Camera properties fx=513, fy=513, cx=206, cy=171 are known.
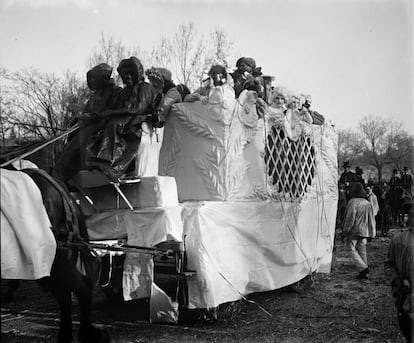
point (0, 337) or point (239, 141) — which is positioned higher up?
point (239, 141)

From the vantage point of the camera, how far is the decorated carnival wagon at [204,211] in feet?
15.8

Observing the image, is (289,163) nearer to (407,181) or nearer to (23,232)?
(23,232)

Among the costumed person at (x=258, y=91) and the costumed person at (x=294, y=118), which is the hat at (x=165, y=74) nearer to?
the costumed person at (x=258, y=91)

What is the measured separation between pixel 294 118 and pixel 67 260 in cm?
372

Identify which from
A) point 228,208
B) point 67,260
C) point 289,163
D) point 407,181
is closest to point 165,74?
point 228,208

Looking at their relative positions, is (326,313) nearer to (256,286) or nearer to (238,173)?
(256,286)

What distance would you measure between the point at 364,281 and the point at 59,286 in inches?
193

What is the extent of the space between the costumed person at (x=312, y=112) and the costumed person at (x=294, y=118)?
249 mm

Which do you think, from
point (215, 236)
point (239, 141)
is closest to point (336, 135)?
point (239, 141)

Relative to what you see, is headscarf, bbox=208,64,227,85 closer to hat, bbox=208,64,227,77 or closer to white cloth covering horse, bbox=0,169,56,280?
hat, bbox=208,64,227,77

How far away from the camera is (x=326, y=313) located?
5.67 m

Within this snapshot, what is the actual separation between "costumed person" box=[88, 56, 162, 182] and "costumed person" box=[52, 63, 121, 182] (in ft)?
0.39

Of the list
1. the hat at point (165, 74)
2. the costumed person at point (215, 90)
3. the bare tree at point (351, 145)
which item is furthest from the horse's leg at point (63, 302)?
the bare tree at point (351, 145)

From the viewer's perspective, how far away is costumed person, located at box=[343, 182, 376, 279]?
25.5 feet
